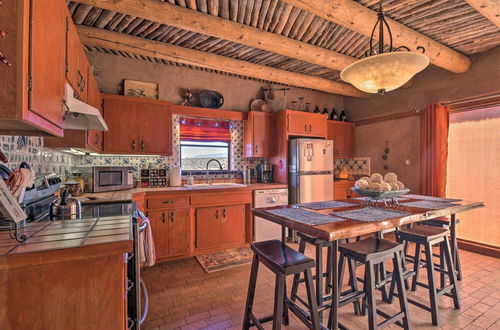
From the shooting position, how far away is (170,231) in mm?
2977

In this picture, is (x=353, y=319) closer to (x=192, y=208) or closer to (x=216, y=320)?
(x=216, y=320)

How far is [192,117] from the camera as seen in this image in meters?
3.79

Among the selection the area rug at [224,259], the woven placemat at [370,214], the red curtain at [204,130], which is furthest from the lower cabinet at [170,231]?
the woven placemat at [370,214]

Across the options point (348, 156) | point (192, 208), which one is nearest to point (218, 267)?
point (192, 208)

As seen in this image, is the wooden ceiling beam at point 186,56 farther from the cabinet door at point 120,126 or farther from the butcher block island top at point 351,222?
the butcher block island top at point 351,222

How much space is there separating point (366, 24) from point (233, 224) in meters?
2.89

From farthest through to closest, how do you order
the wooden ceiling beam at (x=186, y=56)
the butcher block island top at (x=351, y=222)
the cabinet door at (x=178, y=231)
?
the cabinet door at (x=178, y=231), the wooden ceiling beam at (x=186, y=56), the butcher block island top at (x=351, y=222)

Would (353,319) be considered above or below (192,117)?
below

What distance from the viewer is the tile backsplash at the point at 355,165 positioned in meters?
4.76

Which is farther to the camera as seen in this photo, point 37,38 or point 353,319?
point 353,319

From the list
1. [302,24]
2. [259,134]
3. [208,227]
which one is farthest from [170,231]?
[302,24]

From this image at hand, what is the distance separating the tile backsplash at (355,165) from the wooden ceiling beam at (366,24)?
208cm

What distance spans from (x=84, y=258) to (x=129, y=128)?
257 cm

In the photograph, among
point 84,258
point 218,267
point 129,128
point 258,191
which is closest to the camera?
point 84,258
